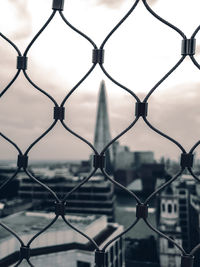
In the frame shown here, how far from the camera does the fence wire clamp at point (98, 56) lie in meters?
0.96

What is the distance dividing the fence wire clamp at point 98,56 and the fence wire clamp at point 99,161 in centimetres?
27

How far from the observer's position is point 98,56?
0.97 m

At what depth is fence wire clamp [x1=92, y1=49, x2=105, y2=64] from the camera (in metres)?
0.96

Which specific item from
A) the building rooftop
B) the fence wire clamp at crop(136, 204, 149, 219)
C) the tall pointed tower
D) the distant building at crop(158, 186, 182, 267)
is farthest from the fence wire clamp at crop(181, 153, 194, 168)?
the tall pointed tower

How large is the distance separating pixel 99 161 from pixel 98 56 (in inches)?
12.0

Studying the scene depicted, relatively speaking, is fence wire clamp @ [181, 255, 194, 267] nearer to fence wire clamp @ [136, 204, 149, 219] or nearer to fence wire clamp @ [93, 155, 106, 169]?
fence wire clamp @ [136, 204, 149, 219]

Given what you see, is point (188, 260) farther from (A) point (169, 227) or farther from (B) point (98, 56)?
(A) point (169, 227)

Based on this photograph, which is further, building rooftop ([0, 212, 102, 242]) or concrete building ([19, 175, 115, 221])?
concrete building ([19, 175, 115, 221])

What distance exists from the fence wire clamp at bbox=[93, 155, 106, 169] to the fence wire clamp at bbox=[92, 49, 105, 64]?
274mm

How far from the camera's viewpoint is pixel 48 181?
79.9 ft

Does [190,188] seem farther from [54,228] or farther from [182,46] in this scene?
[182,46]

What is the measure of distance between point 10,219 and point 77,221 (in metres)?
3.04

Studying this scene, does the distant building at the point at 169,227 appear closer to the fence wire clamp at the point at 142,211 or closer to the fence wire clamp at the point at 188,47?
the fence wire clamp at the point at 142,211

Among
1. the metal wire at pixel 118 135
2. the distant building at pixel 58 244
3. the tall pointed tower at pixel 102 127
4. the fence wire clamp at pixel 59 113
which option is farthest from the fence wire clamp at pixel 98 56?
the tall pointed tower at pixel 102 127
